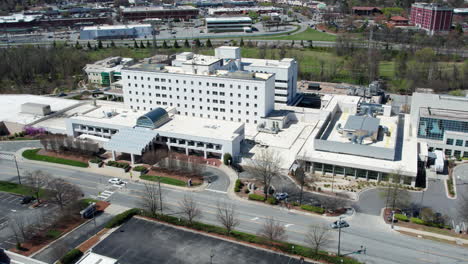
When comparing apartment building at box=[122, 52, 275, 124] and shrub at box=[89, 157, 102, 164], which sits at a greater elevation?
apartment building at box=[122, 52, 275, 124]

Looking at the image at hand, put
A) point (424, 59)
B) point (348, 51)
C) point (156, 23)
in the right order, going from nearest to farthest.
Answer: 1. point (424, 59)
2. point (348, 51)
3. point (156, 23)

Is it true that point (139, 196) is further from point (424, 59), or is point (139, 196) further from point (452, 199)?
point (424, 59)

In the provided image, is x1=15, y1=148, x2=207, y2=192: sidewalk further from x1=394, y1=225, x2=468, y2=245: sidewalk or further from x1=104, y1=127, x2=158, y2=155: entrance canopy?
x1=394, y1=225, x2=468, y2=245: sidewalk

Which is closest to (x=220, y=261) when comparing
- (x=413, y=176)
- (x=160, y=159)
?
(x=160, y=159)

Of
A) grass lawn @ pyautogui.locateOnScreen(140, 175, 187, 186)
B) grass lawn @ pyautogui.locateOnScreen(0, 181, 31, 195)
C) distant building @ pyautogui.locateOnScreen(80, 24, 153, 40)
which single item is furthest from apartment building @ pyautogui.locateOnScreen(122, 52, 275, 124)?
distant building @ pyautogui.locateOnScreen(80, 24, 153, 40)

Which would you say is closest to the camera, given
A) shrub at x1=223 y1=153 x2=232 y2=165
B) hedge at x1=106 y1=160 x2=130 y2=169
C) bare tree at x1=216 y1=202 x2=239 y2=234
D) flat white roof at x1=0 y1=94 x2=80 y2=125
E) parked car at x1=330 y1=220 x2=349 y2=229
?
bare tree at x1=216 y1=202 x2=239 y2=234

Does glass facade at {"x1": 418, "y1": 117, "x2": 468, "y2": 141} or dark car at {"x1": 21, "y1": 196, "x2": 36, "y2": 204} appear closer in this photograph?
dark car at {"x1": 21, "y1": 196, "x2": 36, "y2": 204}

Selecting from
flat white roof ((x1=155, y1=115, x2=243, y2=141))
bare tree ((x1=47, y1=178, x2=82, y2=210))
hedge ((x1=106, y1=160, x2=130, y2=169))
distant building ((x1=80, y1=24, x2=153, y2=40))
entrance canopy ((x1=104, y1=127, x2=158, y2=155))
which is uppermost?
distant building ((x1=80, y1=24, x2=153, y2=40))
